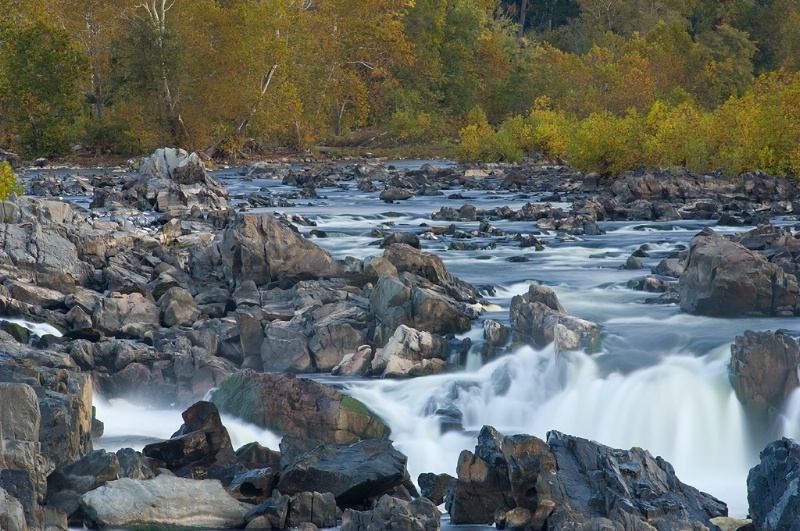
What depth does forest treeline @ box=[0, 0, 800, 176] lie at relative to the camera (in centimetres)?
2842

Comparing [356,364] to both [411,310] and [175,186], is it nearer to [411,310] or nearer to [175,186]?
[411,310]

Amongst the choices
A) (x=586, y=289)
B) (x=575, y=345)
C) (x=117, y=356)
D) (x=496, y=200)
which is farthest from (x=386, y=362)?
(x=496, y=200)

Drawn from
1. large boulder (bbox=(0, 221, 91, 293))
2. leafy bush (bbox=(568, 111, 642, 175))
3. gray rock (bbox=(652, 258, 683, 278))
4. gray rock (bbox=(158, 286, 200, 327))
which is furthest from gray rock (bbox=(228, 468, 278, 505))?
leafy bush (bbox=(568, 111, 642, 175))

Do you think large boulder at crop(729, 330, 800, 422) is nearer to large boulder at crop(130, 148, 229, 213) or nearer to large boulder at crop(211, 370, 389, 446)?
large boulder at crop(211, 370, 389, 446)

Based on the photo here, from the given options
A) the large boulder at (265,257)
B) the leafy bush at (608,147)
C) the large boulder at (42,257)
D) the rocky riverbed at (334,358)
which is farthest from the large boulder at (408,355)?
the leafy bush at (608,147)

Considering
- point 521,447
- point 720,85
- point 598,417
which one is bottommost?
point 598,417

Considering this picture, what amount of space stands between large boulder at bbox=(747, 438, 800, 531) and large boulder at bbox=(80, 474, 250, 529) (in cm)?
301

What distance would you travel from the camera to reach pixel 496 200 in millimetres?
25891

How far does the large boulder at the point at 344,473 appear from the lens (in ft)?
19.9

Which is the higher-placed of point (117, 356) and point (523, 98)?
point (523, 98)

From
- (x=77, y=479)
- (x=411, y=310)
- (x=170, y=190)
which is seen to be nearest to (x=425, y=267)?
(x=411, y=310)

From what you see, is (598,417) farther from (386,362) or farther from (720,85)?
(720,85)

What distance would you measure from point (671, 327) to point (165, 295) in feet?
19.2

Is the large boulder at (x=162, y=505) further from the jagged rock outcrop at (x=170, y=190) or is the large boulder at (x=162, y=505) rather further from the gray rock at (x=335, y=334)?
the jagged rock outcrop at (x=170, y=190)
